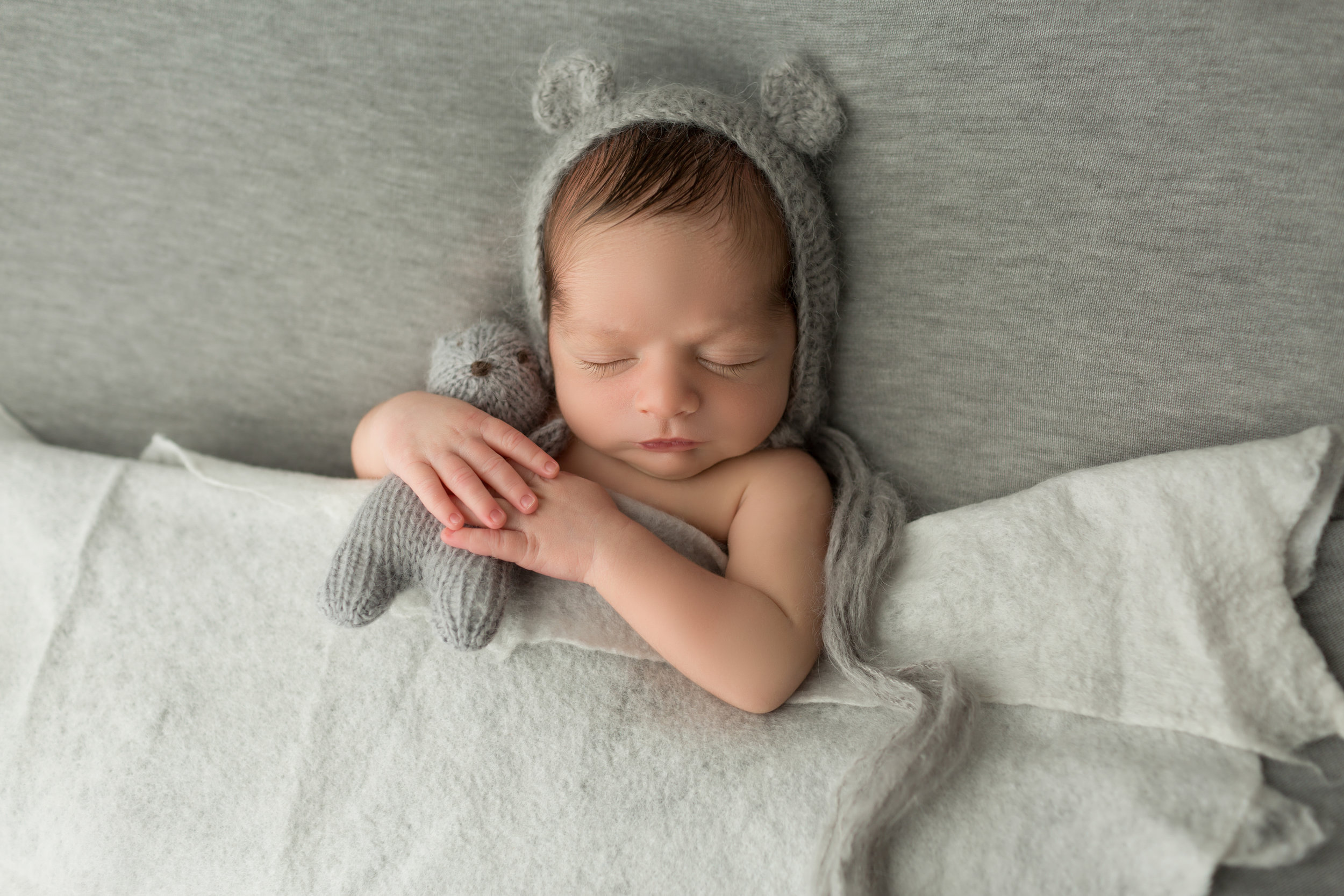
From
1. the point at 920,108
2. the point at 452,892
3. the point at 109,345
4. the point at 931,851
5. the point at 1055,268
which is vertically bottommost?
the point at 452,892

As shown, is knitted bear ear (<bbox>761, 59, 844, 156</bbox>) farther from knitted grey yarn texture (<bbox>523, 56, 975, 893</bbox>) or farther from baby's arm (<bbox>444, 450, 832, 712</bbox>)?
baby's arm (<bbox>444, 450, 832, 712</bbox>)

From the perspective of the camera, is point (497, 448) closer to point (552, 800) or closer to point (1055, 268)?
point (552, 800)

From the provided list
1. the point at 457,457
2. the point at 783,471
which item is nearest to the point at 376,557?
the point at 457,457

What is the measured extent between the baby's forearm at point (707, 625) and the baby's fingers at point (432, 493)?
17cm

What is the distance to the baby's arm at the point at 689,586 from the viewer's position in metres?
0.92

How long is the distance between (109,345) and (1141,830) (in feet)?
4.81

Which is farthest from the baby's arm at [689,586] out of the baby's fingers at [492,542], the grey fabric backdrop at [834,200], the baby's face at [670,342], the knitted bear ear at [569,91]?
the knitted bear ear at [569,91]

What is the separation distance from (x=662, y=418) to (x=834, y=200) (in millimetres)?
388

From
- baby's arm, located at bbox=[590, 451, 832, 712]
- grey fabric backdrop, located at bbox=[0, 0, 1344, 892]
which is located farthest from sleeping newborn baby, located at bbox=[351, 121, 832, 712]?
grey fabric backdrop, located at bbox=[0, 0, 1344, 892]

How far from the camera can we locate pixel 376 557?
92 centimetres

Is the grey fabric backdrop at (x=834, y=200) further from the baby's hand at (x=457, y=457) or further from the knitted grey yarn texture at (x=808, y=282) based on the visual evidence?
the baby's hand at (x=457, y=457)

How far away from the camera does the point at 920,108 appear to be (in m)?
1.04

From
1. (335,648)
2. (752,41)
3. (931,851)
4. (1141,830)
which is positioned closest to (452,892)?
(335,648)

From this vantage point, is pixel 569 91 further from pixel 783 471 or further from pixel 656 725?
pixel 656 725
